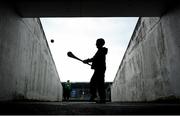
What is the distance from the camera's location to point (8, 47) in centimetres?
480

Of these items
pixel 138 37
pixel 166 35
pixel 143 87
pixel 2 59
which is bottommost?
pixel 143 87

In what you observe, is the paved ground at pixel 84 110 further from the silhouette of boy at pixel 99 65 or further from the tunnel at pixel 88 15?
the silhouette of boy at pixel 99 65

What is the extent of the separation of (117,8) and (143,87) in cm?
401

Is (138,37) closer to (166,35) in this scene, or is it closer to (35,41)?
(166,35)

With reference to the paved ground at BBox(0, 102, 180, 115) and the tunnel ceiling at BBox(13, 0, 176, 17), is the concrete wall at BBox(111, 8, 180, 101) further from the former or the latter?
the paved ground at BBox(0, 102, 180, 115)

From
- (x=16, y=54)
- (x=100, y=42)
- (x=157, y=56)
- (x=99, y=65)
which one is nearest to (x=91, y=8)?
(x=100, y=42)

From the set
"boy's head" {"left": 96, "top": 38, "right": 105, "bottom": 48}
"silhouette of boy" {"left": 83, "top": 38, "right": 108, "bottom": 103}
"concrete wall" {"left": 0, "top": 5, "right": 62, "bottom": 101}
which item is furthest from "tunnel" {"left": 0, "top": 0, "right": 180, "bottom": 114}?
"silhouette of boy" {"left": 83, "top": 38, "right": 108, "bottom": 103}

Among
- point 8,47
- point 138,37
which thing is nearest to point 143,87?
point 138,37

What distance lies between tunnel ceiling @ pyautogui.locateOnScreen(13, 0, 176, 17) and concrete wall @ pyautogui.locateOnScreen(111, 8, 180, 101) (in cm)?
52

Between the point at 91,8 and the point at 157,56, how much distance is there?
9.15 ft

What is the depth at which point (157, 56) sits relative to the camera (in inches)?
255

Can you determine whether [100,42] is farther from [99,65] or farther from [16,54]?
[16,54]

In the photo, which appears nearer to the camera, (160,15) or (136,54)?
(160,15)

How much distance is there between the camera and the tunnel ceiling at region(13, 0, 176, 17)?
17.2 ft
